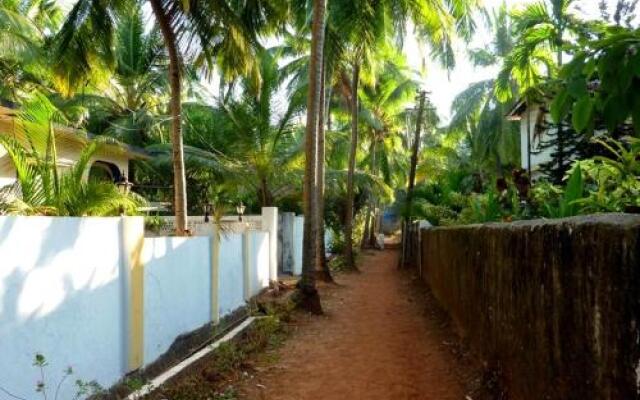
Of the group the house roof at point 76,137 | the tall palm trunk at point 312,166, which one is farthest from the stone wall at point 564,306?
the house roof at point 76,137

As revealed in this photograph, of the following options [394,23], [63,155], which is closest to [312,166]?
[63,155]


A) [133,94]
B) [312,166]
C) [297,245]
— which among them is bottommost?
[297,245]

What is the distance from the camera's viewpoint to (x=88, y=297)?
5094 millimetres

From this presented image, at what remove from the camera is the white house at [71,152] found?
934 centimetres

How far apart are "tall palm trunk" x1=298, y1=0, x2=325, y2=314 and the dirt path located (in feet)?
1.89

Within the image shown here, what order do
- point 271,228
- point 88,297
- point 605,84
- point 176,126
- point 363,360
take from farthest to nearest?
1. point 271,228
2. point 176,126
3. point 363,360
4. point 88,297
5. point 605,84

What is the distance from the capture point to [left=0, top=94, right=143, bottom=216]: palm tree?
6039mm

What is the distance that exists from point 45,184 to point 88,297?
1781 millimetres

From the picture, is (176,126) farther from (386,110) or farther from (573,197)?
(386,110)

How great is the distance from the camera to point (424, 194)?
23281mm

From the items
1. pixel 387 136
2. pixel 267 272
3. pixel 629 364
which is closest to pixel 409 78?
pixel 387 136

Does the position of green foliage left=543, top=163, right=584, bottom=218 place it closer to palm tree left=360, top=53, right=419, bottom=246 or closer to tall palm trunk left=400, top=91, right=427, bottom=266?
palm tree left=360, top=53, right=419, bottom=246

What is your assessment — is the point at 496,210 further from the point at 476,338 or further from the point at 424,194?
the point at 424,194

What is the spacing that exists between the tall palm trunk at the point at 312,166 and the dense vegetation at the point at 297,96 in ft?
0.11
